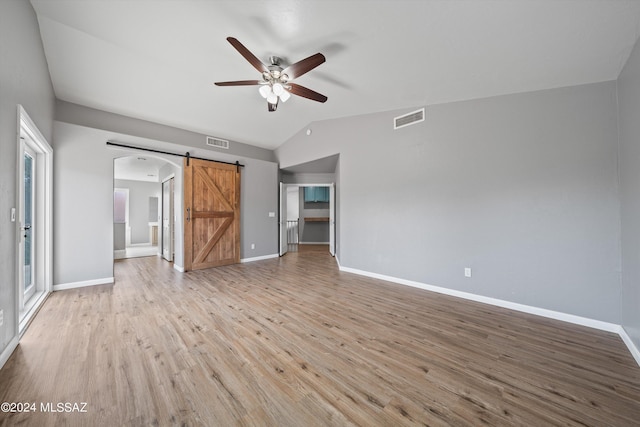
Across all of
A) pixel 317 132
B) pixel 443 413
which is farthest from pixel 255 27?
pixel 443 413

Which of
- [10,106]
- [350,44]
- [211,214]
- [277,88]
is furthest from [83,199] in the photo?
[350,44]

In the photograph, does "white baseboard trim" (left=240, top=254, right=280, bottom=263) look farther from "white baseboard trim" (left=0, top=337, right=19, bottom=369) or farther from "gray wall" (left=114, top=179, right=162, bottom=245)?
"gray wall" (left=114, top=179, right=162, bottom=245)

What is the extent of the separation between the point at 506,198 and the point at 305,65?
294 centimetres

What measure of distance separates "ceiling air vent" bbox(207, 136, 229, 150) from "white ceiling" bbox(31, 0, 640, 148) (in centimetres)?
155

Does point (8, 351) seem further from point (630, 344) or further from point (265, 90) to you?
point (630, 344)

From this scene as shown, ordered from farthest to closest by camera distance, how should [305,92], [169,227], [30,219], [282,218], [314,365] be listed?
[282,218]
[169,227]
[30,219]
[305,92]
[314,365]

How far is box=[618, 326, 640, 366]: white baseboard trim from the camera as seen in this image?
6.11ft

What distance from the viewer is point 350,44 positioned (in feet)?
8.18

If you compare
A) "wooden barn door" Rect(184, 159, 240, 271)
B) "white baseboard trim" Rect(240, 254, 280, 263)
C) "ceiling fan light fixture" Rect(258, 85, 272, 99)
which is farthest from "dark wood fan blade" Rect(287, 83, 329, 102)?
"white baseboard trim" Rect(240, 254, 280, 263)

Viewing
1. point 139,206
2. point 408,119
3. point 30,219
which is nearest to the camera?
point 30,219

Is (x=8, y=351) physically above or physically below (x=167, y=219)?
below

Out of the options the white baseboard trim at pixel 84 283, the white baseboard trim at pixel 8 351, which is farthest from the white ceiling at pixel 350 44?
the white baseboard trim at pixel 8 351

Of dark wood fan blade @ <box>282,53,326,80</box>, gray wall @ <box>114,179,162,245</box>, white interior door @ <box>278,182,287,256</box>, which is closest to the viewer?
dark wood fan blade @ <box>282,53,326,80</box>

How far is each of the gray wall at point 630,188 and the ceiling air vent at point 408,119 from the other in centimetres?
196
